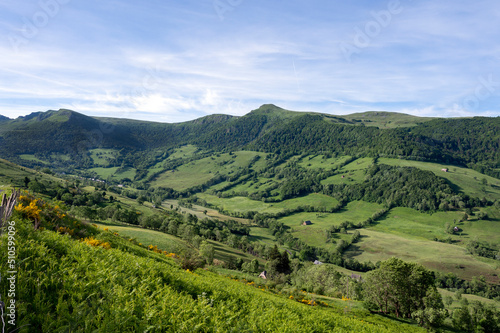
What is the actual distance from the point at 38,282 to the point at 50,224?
1192 cm

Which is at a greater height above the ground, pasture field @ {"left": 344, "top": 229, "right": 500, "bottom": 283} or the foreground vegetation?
the foreground vegetation

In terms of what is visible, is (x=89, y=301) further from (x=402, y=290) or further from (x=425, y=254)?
(x=425, y=254)

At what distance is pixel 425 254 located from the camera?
147500mm

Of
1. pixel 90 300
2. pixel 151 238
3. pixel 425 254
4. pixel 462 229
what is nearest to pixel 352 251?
pixel 425 254

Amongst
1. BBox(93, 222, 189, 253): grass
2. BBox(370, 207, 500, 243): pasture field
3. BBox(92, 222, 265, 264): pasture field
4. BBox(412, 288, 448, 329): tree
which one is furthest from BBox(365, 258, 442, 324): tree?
BBox(370, 207, 500, 243): pasture field

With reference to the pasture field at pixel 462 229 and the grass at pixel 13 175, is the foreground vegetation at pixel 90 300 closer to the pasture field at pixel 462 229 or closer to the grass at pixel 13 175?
the grass at pixel 13 175

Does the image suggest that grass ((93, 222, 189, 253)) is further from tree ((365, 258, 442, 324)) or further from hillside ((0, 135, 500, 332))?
tree ((365, 258, 442, 324))

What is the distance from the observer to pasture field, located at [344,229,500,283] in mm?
134750

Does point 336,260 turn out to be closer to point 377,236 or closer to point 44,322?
point 377,236

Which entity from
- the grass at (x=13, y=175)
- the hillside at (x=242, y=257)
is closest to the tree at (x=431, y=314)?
the hillside at (x=242, y=257)

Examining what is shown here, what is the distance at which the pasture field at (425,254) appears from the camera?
134750 millimetres

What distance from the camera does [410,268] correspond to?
145ft

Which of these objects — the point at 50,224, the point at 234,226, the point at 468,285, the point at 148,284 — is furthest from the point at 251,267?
the point at 468,285

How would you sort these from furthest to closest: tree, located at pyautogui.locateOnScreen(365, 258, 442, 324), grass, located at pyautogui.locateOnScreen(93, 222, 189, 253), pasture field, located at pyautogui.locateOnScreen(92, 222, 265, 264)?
grass, located at pyautogui.locateOnScreen(93, 222, 189, 253) → pasture field, located at pyautogui.locateOnScreen(92, 222, 265, 264) → tree, located at pyautogui.locateOnScreen(365, 258, 442, 324)
